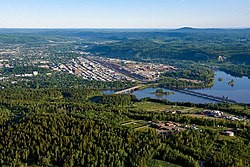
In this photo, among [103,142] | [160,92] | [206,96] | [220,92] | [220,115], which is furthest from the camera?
[220,92]

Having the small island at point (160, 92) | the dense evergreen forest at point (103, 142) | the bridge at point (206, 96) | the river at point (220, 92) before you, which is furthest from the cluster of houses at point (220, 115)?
the small island at point (160, 92)

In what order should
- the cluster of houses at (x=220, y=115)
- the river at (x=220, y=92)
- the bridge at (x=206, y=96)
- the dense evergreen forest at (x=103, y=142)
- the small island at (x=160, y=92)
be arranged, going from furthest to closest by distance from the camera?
the small island at (x=160, y=92) < the river at (x=220, y=92) < the bridge at (x=206, y=96) < the cluster of houses at (x=220, y=115) < the dense evergreen forest at (x=103, y=142)

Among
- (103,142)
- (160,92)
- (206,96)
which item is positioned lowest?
(160,92)

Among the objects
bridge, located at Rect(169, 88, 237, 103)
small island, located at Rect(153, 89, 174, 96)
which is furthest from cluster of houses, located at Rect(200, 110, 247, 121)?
small island, located at Rect(153, 89, 174, 96)

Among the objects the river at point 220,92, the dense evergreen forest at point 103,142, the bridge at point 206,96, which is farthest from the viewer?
the river at point 220,92

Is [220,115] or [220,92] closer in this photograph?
[220,115]

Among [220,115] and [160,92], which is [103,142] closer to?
[220,115]

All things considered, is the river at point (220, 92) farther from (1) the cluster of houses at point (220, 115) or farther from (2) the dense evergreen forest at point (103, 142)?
(2) the dense evergreen forest at point (103, 142)

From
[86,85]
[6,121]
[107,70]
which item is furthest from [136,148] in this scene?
[107,70]

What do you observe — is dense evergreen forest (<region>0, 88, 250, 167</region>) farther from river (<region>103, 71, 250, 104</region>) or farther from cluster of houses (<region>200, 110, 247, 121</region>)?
river (<region>103, 71, 250, 104</region>)

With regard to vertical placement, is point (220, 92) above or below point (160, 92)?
below

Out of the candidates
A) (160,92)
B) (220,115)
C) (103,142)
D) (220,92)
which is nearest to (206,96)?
(220,92)
